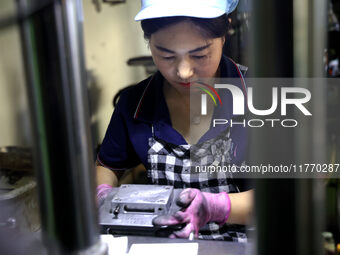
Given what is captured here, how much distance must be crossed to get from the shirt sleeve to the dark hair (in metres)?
0.38

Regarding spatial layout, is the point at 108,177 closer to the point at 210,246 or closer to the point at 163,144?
the point at 163,144

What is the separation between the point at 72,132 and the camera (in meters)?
0.27

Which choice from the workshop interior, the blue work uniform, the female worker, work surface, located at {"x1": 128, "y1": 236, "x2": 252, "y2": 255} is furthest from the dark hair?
the workshop interior

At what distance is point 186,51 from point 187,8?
161 mm

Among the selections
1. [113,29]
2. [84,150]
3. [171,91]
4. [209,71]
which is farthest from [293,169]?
[113,29]

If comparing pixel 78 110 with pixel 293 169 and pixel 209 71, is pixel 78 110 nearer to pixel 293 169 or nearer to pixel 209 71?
pixel 293 169

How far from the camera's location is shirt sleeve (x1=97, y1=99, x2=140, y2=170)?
1.58 meters

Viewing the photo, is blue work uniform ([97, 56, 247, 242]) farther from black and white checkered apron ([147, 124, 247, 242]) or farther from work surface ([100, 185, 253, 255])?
work surface ([100, 185, 253, 255])

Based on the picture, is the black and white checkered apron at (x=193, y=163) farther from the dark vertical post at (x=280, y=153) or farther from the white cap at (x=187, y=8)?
the dark vertical post at (x=280, y=153)

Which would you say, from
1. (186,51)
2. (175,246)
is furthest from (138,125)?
(175,246)

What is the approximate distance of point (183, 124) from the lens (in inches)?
61.9

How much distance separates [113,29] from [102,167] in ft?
3.92

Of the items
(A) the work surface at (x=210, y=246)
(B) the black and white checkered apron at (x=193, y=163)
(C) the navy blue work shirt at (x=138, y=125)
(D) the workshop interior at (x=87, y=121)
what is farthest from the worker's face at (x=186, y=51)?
(D) the workshop interior at (x=87, y=121)

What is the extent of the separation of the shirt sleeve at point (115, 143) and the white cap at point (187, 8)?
448 millimetres
